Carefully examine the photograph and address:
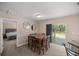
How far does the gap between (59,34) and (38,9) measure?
0.65 metres

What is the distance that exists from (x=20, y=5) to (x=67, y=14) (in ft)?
2.99

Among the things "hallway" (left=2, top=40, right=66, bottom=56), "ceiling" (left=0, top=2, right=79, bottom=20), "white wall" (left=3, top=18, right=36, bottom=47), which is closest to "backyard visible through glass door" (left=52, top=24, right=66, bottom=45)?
"hallway" (left=2, top=40, right=66, bottom=56)

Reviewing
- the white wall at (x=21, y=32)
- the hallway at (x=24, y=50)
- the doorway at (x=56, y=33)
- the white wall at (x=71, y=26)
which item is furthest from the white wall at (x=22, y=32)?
the white wall at (x=71, y=26)

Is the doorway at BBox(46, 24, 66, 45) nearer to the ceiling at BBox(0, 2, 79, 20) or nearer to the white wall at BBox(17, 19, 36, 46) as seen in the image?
the ceiling at BBox(0, 2, 79, 20)

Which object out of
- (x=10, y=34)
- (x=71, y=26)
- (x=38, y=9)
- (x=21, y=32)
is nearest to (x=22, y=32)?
(x=21, y=32)

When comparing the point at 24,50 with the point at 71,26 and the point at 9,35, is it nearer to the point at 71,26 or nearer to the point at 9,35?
the point at 9,35

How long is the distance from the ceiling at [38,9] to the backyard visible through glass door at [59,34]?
23 cm

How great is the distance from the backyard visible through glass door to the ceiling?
0.76 ft

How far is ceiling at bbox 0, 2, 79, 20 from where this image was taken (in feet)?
4.16

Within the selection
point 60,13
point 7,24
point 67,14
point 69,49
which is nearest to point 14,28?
point 7,24

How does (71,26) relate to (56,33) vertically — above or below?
above

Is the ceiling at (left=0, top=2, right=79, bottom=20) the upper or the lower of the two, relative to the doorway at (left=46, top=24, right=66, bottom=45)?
upper

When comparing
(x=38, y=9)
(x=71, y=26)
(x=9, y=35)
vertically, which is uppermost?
(x=38, y=9)

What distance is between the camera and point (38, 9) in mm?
1352
